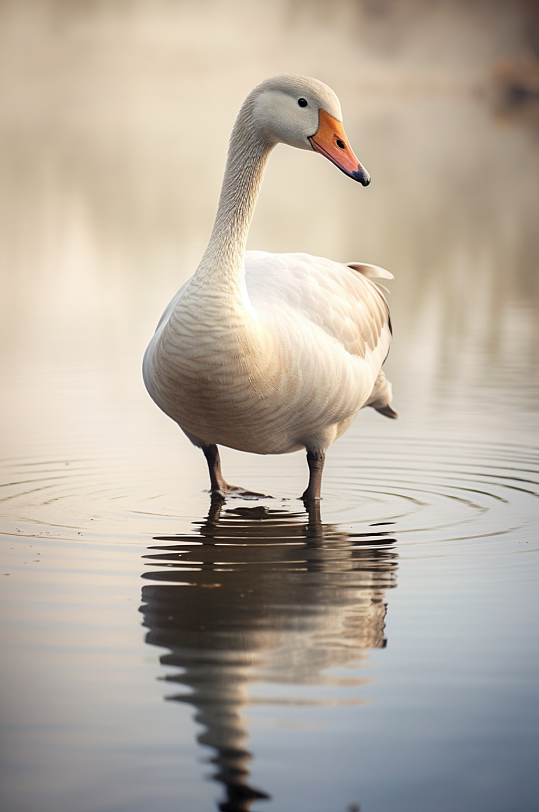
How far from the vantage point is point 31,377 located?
442 inches

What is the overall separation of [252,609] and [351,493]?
253 cm

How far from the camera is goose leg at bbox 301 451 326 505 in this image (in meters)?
7.50

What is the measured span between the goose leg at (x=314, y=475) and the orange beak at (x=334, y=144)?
1735 millimetres

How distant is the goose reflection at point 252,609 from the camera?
425 centimetres

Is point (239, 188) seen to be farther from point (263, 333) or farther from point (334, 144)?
point (263, 333)

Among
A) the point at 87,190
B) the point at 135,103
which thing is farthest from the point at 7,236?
the point at 135,103

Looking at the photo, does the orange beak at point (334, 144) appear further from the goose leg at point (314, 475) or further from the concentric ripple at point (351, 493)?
the concentric ripple at point (351, 493)

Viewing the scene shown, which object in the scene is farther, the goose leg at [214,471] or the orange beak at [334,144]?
the goose leg at [214,471]

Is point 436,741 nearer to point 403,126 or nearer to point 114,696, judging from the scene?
point 114,696

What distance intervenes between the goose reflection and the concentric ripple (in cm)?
26

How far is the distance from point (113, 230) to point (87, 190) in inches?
337

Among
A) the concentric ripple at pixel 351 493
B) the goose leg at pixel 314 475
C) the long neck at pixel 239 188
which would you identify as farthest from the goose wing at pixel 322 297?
the concentric ripple at pixel 351 493

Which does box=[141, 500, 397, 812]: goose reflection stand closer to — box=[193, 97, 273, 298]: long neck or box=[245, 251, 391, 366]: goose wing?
box=[245, 251, 391, 366]: goose wing

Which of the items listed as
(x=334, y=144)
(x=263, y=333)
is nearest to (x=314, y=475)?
(x=263, y=333)
